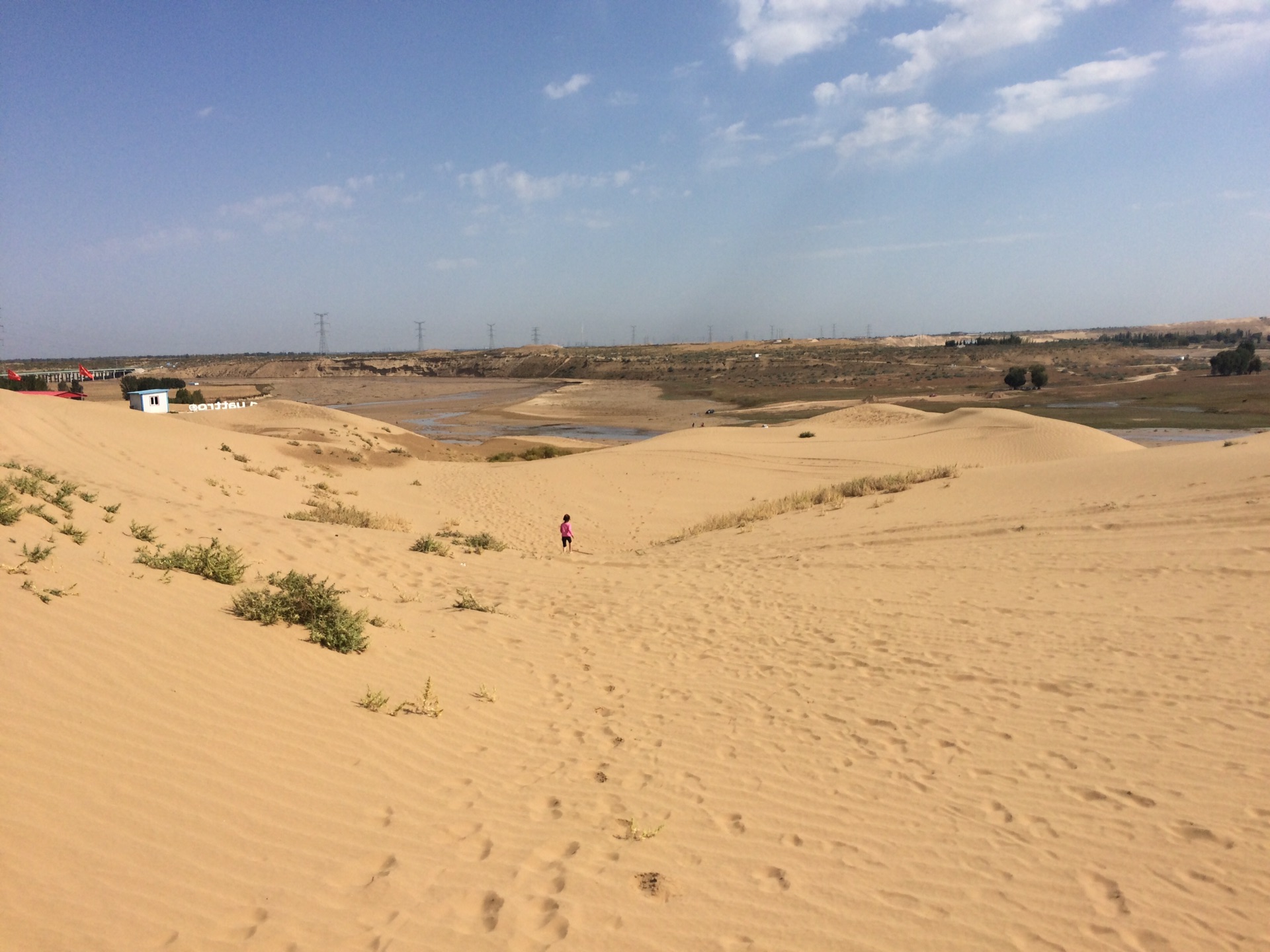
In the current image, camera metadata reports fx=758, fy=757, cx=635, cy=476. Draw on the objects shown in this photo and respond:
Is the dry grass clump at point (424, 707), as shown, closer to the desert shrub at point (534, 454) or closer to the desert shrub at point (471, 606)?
the desert shrub at point (471, 606)

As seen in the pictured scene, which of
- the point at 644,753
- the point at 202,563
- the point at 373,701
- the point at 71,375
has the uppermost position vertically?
the point at 71,375

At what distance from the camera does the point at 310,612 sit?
6797mm

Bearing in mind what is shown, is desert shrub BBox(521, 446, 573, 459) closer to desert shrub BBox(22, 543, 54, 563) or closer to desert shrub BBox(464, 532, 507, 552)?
desert shrub BBox(464, 532, 507, 552)

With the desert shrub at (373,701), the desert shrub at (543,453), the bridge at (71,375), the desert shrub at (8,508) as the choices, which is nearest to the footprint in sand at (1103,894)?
the desert shrub at (373,701)

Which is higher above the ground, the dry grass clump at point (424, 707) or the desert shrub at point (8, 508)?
the desert shrub at point (8, 508)

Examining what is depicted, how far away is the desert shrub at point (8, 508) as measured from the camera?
6938mm

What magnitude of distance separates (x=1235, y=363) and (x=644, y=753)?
71560 mm

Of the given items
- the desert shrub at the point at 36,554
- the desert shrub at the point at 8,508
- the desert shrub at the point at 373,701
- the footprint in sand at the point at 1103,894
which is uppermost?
the desert shrub at the point at 8,508

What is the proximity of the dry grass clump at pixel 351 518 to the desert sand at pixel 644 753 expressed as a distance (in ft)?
9.73

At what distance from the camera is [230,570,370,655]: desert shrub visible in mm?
6500

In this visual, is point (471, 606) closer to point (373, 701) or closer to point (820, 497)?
point (373, 701)

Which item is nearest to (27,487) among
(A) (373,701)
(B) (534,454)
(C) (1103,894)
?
(A) (373,701)

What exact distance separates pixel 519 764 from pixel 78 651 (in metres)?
3.00

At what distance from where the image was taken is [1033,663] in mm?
7000
